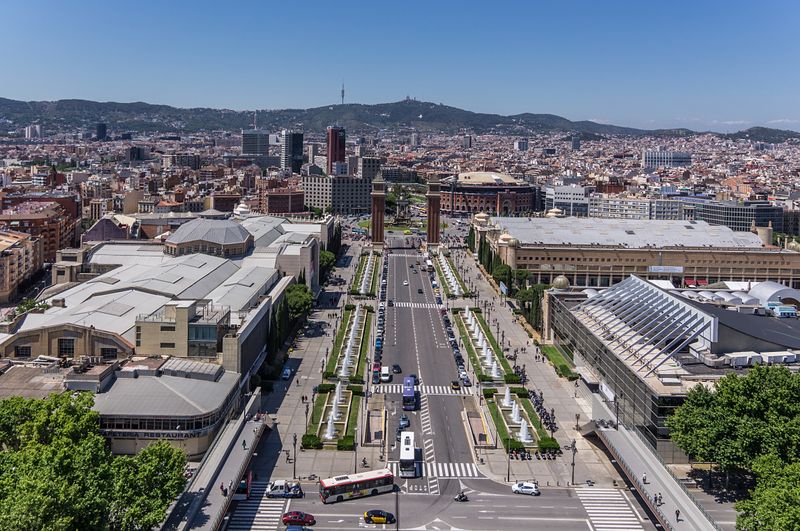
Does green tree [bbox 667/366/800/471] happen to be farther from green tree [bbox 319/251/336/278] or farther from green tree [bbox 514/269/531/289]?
green tree [bbox 319/251/336/278]

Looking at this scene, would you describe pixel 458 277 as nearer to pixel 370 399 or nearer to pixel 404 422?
pixel 370 399

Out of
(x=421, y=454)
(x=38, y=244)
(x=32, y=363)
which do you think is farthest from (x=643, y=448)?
(x=38, y=244)

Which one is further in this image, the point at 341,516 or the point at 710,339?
the point at 710,339

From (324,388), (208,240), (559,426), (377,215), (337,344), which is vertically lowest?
(559,426)

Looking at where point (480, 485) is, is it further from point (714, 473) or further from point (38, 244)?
point (38, 244)

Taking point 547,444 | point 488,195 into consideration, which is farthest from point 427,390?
point 488,195

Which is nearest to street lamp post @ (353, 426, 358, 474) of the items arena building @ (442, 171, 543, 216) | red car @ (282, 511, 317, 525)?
red car @ (282, 511, 317, 525)

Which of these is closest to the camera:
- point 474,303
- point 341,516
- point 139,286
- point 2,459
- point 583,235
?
point 2,459
